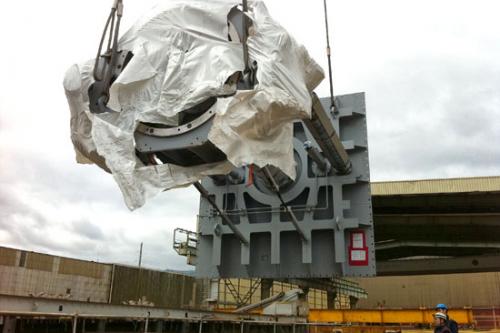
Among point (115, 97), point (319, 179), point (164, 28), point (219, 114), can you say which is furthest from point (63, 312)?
point (319, 179)

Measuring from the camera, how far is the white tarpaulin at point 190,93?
3.96m

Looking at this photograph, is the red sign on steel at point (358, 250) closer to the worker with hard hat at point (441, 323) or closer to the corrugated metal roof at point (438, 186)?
the worker with hard hat at point (441, 323)

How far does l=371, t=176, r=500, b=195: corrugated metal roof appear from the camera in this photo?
17969mm

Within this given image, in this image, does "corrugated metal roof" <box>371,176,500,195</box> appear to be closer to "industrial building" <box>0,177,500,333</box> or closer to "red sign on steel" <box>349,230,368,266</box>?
"industrial building" <box>0,177,500,333</box>

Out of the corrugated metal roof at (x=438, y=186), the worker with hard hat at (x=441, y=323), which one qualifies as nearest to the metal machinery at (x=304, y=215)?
the worker with hard hat at (x=441, y=323)

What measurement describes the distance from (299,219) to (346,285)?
15.1 meters

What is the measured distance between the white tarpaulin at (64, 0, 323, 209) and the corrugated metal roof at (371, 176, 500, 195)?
1569cm

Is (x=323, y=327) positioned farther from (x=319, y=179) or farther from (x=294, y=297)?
(x=319, y=179)

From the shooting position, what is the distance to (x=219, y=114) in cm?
379

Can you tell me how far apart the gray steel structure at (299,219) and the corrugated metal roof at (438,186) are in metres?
11.8

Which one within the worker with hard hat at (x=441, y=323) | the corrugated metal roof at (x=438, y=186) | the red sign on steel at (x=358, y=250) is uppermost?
the corrugated metal roof at (x=438, y=186)

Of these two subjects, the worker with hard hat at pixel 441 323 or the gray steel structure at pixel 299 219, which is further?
the gray steel structure at pixel 299 219

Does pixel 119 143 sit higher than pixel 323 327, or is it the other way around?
pixel 119 143

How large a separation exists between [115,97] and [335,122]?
15.9ft
